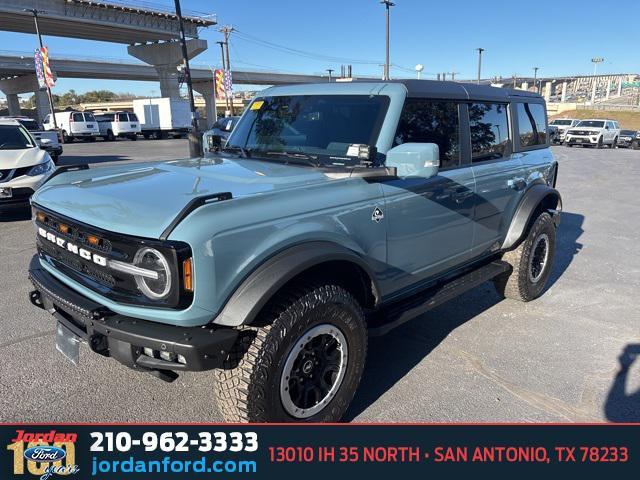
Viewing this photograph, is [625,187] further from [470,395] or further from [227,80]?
[227,80]

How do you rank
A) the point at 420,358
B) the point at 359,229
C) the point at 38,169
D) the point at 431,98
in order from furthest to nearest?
the point at 38,169
the point at 420,358
the point at 431,98
the point at 359,229

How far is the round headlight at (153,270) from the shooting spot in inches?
87.4

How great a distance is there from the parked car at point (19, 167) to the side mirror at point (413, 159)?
677 cm

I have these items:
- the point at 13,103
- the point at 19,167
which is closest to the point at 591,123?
the point at 19,167

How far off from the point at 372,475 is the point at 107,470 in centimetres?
132

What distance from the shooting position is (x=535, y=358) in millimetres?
3740

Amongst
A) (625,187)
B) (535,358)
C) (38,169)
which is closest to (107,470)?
(535,358)

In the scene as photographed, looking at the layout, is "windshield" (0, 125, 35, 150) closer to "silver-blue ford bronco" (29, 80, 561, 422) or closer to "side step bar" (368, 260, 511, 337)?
"silver-blue ford bronco" (29, 80, 561, 422)

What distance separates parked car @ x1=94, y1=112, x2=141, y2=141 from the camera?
36.0m

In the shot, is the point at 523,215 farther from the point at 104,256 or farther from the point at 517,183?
the point at 104,256

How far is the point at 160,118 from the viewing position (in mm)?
39406

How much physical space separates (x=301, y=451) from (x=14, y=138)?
364 inches

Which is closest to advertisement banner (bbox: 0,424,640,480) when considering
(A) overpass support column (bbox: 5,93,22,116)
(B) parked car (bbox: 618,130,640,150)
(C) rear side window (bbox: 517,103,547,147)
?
(C) rear side window (bbox: 517,103,547,147)

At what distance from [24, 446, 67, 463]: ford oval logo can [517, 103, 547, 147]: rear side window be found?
4.43 m
